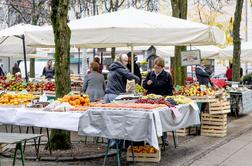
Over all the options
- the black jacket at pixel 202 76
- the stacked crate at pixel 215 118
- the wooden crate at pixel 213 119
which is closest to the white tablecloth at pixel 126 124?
the stacked crate at pixel 215 118

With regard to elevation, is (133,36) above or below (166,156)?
above

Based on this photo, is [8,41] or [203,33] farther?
[8,41]

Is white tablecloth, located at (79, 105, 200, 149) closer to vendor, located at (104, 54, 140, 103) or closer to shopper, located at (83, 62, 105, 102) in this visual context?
vendor, located at (104, 54, 140, 103)

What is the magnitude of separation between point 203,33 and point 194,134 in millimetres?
2720

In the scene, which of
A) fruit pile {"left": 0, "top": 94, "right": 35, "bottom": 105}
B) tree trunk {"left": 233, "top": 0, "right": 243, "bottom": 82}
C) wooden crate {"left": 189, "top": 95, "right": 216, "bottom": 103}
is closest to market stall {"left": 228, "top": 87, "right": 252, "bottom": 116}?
tree trunk {"left": 233, "top": 0, "right": 243, "bottom": 82}

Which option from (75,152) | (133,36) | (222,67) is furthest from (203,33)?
(222,67)

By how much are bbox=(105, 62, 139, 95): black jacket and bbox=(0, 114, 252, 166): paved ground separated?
5.23ft

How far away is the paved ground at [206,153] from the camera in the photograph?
960 centimetres

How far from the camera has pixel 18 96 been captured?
429 inches

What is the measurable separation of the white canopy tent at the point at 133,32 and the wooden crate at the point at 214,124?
184cm

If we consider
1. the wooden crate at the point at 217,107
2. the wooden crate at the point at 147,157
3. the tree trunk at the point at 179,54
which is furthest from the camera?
the tree trunk at the point at 179,54

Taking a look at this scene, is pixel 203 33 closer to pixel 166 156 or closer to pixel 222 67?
pixel 166 156

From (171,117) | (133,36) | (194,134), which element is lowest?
(194,134)

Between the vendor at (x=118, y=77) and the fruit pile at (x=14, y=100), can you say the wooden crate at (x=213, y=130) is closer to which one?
the vendor at (x=118, y=77)
